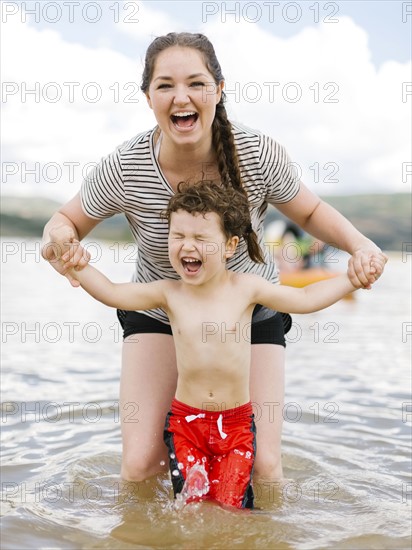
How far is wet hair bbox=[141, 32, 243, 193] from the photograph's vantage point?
12.0 ft

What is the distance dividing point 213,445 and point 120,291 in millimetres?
829

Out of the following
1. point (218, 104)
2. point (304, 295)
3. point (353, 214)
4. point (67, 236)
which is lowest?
point (304, 295)

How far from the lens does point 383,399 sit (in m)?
6.39

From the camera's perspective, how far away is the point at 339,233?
3924 millimetres

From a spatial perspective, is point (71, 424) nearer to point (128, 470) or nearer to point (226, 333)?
point (128, 470)

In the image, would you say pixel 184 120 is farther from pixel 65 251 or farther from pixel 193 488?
pixel 193 488

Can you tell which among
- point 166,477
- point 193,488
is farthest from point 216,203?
point 166,477

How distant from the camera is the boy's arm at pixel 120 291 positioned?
3.71 metres

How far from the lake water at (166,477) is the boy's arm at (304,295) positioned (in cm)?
56

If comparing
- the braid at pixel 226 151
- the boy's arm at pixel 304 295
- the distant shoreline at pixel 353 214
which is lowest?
the boy's arm at pixel 304 295

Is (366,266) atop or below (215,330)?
atop

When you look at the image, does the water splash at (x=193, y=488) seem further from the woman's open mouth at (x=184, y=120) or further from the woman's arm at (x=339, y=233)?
the woman's open mouth at (x=184, y=120)

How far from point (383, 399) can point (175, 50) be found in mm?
3734

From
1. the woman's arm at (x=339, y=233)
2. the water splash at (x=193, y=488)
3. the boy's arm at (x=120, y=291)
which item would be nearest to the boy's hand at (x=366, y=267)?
the woman's arm at (x=339, y=233)
